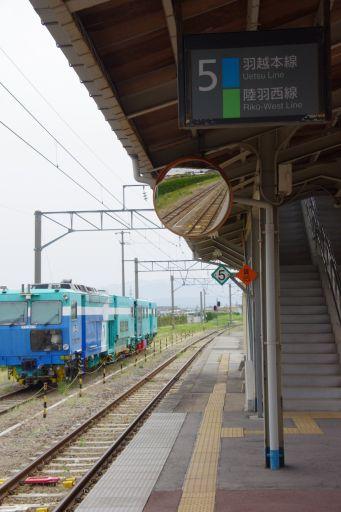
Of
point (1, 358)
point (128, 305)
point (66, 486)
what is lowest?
point (66, 486)

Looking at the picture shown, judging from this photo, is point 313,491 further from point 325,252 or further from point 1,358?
point 1,358

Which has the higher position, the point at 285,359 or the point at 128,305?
the point at 128,305

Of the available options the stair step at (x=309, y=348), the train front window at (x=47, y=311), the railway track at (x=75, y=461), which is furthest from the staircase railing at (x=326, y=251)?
the train front window at (x=47, y=311)

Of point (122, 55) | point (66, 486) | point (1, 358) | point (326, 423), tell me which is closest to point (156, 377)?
point (1, 358)

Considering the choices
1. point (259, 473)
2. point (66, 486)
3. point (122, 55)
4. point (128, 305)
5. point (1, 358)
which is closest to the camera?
point (122, 55)

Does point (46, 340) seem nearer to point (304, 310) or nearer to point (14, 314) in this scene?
point (14, 314)

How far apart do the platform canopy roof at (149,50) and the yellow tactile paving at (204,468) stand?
3486 mm

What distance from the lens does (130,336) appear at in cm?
3106

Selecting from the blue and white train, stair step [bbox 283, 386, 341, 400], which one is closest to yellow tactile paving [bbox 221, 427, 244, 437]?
stair step [bbox 283, 386, 341, 400]

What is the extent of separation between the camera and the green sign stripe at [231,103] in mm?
5359

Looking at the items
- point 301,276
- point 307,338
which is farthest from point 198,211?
point 301,276

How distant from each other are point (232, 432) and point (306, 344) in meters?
3.65

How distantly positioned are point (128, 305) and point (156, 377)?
8.49m

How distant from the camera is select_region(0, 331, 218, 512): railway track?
309 inches
